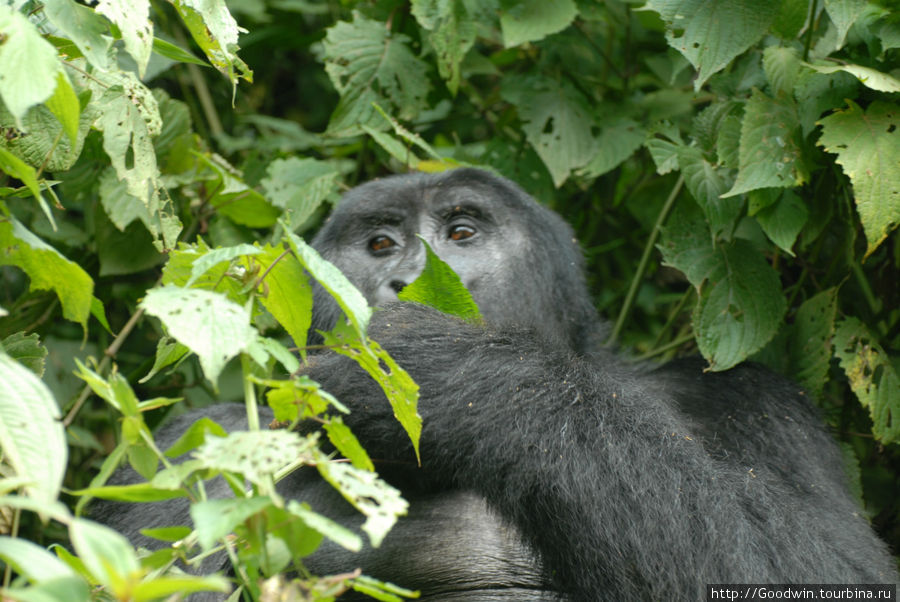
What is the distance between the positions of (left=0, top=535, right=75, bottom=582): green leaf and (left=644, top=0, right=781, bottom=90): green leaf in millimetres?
2291

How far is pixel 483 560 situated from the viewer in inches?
104

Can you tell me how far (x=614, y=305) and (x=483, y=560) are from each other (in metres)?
2.24

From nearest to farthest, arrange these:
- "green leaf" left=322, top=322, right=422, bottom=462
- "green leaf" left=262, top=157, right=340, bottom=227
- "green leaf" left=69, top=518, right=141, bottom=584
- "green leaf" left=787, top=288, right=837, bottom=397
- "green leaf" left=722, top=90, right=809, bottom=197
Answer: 1. "green leaf" left=69, top=518, right=141, bottom=584
2. "green leaf" left=322, top=322, right=422, bottom=462
3. "green leaf" left=722, top=90, right=809, bottom=197
4. "green leaf" left=787, top=288, right=837, bottom=397
5. "green leaf" left=262, top=157, right=340, bottom=227

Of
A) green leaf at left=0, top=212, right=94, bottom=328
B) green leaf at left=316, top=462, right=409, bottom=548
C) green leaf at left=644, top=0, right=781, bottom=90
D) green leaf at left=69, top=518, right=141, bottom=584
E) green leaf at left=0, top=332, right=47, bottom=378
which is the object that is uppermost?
green leaf at left=644, top=0, right=781, bottom=90

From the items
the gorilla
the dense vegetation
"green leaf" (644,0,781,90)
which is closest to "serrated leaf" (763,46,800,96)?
the dense vegetation

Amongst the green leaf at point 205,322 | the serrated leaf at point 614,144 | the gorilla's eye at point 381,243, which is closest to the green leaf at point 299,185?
the gorilla's eye at point 381,243

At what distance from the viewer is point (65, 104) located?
5.54ft

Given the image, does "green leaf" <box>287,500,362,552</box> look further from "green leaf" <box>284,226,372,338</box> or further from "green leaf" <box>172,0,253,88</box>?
"green leaf" <box>172,0,253,88</box>

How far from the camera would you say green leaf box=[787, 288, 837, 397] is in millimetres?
3113

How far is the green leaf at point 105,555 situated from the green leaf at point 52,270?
79 cm

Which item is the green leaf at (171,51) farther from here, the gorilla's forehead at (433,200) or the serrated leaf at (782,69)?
the serrated leaf at (782,69)

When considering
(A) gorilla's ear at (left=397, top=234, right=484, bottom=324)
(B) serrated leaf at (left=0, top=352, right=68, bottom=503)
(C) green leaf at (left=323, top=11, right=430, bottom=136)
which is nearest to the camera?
(B) serrated leaf at (left=0, top=352, right=68, bottom=503)

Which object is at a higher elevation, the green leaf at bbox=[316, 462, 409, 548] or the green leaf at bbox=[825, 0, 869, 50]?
the green leaf at bbox=[825, 0, 869, 50]

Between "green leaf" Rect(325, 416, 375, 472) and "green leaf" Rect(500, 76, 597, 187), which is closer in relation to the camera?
"green leaf" Rect(325, 416, 375, 472)
